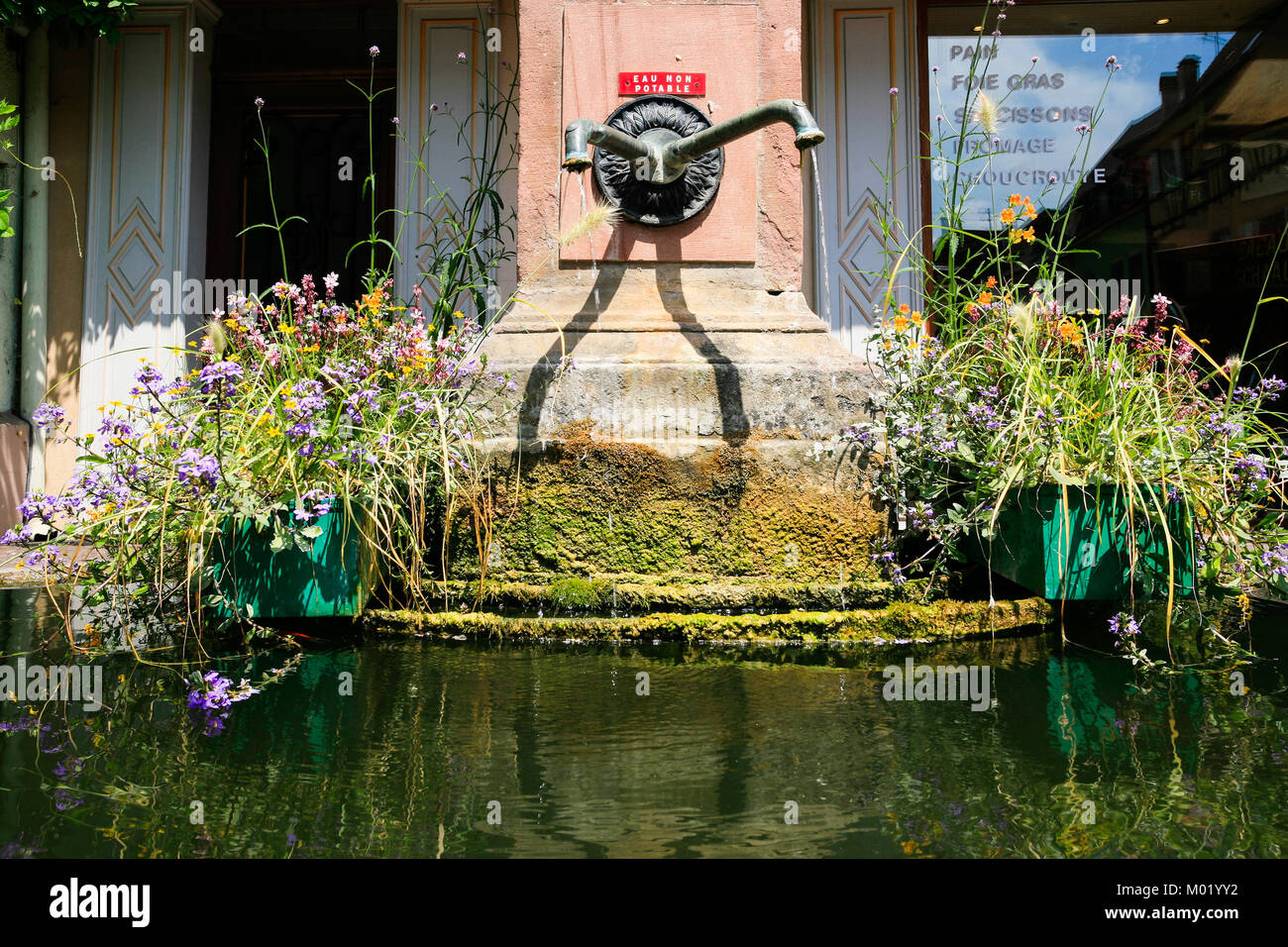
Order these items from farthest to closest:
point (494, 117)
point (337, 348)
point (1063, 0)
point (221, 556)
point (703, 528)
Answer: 1. point (1063, 0)
2. point (494, 117)
3. point (337, 348)
4. point (703, 528)
5. point (221, 556)

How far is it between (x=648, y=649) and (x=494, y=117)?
12.3 feet

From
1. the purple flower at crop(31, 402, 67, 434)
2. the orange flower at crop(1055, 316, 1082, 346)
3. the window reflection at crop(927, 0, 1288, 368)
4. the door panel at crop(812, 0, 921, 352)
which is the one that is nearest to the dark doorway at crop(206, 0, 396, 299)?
the door panel at crop(812, 0, 921, 352)

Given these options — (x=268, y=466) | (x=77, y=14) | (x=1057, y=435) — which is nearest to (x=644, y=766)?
(x=268, y=466)

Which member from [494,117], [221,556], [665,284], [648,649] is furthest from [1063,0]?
[221,556]

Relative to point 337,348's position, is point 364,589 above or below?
below

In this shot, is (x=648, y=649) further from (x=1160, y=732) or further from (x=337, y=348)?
(x=337, y=348)

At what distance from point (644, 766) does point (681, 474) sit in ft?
4.05

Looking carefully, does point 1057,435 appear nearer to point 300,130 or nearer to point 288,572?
point 288,572

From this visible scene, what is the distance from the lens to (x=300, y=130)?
672 cm

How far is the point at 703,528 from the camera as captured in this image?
2648 mm

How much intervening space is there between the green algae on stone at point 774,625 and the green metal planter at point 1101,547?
6.6 inches

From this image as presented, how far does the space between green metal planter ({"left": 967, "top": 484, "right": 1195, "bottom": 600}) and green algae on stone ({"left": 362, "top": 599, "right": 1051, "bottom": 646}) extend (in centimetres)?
17

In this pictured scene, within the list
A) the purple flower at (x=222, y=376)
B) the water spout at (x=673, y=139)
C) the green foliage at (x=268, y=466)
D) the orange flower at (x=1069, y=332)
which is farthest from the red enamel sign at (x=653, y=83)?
the purple flower at (x=222, y=376)

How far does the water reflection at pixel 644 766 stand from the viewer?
1214mm
